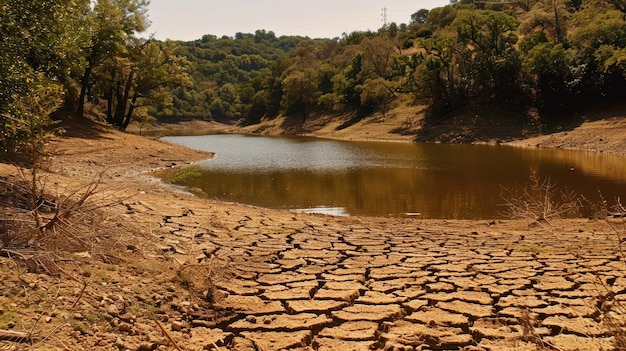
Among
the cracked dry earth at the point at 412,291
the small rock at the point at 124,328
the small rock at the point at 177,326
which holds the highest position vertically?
the small rock at the point at 124,328

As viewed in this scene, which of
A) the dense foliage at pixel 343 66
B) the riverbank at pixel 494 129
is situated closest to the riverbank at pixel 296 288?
the dense foliage at pixel 343 66

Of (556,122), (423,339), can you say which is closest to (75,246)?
(423,339)

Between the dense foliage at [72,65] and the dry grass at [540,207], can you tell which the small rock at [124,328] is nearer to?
the dense foliage at [72,65]

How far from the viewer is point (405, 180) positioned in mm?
17906

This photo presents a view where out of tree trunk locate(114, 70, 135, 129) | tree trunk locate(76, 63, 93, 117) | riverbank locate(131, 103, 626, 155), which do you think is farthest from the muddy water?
tree trunk locate(114, 70, 135, 129)

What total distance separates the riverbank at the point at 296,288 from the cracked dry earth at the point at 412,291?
0.06ft

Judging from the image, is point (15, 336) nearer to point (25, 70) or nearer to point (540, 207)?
point (25, 70)

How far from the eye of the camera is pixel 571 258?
671 centimetres

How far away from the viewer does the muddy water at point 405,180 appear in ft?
43.7

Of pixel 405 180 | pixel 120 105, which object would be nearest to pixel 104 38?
pixel 120 105

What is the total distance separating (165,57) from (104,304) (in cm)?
2987

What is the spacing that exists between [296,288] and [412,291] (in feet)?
4.16

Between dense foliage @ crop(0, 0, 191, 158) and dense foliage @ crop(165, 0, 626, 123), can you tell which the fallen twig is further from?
dense foliage @ crop(165, 0, 626, 123)

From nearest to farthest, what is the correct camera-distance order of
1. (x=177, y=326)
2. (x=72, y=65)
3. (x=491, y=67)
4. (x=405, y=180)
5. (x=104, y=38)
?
(x=177, y=326) → (x=72, y=65) → (x=405, y=180) → (x=104, y=38) → (x=491, y=67)
